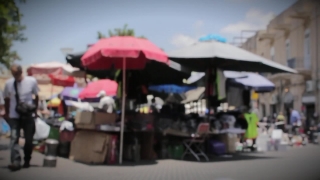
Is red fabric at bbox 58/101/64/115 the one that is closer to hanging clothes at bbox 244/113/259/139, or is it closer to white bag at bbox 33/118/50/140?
white bag at bbox 33/118/50/140

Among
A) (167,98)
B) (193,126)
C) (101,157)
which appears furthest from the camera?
(167,98)

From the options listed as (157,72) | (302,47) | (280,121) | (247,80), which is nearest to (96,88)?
(157,72)

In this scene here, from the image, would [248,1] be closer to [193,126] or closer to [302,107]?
[302,107]

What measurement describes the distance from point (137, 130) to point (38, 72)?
224 cm

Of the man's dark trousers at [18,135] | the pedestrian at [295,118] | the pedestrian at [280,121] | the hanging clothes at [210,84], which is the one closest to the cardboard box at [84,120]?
the man's dark trousers at [18,135]

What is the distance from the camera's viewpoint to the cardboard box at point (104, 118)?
676cm

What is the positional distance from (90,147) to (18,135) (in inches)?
64.9

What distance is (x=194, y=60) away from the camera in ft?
26.8

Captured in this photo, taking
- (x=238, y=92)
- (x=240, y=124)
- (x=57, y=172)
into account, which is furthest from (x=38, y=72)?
(x=238, y=92)

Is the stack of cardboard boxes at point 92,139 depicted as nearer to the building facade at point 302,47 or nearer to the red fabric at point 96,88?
the red fabric at point 96,88

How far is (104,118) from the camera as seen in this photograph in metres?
6.89

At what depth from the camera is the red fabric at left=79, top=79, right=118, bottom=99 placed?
9.20 m

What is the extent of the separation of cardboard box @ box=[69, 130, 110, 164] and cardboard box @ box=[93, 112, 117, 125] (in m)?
0.20

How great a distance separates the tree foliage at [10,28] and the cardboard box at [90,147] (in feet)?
7.56
